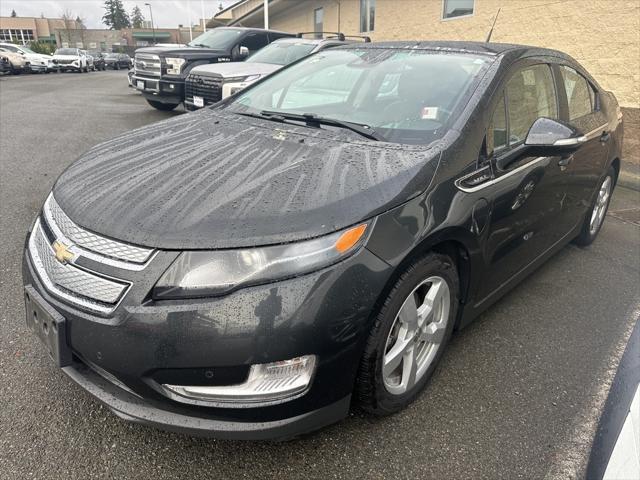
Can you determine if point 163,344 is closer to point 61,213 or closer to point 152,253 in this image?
point 152,253

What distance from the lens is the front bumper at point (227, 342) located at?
5.20 feet

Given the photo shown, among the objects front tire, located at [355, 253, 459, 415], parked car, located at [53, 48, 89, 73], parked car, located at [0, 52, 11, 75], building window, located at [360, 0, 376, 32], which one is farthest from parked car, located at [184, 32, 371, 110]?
parked car, located at [53, 48, 89, 73]

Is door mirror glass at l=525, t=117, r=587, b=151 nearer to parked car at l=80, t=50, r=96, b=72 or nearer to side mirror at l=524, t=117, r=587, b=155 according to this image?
side mirror at l=524, t=117, r=587, b=155

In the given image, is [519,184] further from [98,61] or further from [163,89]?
[98,61]

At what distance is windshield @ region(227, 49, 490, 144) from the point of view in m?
2.49

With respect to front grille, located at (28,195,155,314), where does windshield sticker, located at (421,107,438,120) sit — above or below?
above

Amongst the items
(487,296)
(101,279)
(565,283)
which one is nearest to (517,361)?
(487,296)

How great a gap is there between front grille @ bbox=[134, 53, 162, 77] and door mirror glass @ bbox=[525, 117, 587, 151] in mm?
8652

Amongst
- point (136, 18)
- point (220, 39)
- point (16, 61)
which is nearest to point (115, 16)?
point (136, 18)

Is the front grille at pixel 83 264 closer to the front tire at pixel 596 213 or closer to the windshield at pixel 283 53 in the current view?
the front tire at pixel 596 213

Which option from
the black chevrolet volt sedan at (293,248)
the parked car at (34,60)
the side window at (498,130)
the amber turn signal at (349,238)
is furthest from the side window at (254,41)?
the parked car at (34,60)

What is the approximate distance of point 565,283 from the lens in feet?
11.8

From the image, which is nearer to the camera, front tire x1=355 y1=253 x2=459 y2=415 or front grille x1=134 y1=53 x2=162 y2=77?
front tire x1=355 y1=253 x2=459 y2=415

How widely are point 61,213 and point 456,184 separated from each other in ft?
5.41
